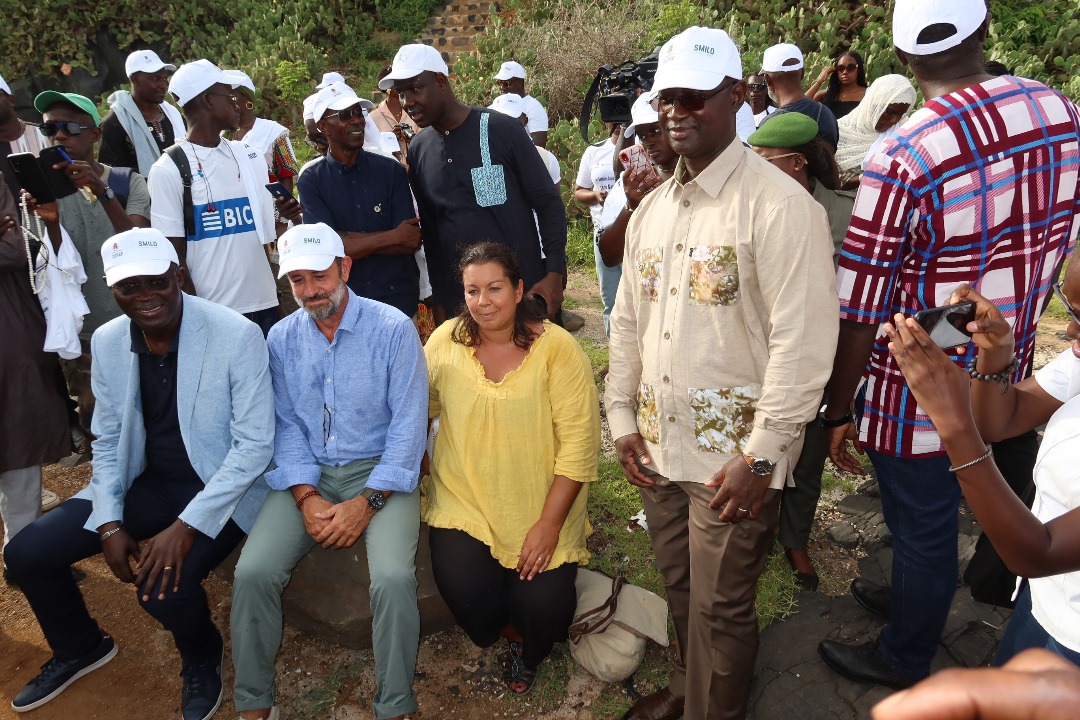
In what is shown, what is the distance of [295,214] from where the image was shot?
4.13 m

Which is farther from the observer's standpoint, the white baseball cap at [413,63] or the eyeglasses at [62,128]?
the eyeglasses at [62,128]

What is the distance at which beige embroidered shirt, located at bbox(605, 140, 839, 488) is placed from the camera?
1922 millimetres

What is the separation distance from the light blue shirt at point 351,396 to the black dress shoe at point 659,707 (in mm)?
1150

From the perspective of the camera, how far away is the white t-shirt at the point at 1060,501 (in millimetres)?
1437

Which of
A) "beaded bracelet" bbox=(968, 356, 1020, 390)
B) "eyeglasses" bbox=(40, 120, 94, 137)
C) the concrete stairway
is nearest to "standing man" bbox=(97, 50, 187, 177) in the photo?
"eyeglasses" bbox=(40, 120, 94, 137)

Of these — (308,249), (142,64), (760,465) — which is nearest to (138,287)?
(308,249)

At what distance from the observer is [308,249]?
2840 millimetres

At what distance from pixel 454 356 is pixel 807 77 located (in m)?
8.09

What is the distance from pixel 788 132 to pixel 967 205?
83 cm

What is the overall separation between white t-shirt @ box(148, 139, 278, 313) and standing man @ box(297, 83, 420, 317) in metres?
0.40

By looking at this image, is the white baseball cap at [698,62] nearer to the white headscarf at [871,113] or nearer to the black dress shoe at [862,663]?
the black dress shoe at [862,663]

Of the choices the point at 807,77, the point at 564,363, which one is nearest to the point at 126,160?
the point at 564,363

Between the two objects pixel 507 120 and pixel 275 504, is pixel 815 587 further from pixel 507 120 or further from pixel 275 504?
pixel 507 120

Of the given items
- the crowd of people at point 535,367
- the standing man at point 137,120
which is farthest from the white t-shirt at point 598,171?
the standing man at point 137,120
